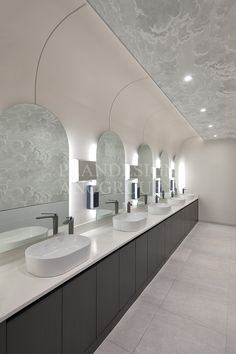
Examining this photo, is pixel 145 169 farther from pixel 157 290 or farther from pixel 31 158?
pixel 31 158

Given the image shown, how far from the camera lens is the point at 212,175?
19.4 ft

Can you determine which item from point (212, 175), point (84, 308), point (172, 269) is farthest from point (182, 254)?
point (212, 175)

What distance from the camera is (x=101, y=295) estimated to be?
1.62 metres

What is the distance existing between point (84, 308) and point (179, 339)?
1.02 m

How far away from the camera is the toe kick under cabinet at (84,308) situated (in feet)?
3.48

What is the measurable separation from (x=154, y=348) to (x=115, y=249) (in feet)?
2.97

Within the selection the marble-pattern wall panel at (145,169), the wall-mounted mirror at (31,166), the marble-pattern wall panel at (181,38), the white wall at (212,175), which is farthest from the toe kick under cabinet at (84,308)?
the white wall at (212,175)

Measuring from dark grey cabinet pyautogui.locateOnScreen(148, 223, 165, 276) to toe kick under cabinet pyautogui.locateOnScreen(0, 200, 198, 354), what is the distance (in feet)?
0.11

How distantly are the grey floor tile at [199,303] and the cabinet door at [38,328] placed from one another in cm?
146

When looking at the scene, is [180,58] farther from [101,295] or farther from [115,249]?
[101,295]

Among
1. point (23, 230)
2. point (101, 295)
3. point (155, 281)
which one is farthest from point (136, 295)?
point (23, 230)

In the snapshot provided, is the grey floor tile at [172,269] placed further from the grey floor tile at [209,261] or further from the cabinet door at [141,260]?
the cabinet door at [141,260]

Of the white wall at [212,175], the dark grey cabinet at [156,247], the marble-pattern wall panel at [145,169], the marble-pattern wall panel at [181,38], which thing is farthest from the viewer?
the white wall at [212,175]

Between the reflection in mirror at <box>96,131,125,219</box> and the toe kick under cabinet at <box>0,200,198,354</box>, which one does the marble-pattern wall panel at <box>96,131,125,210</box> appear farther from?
the toe kick under cabinet at <box>0,200,198,354</box>
